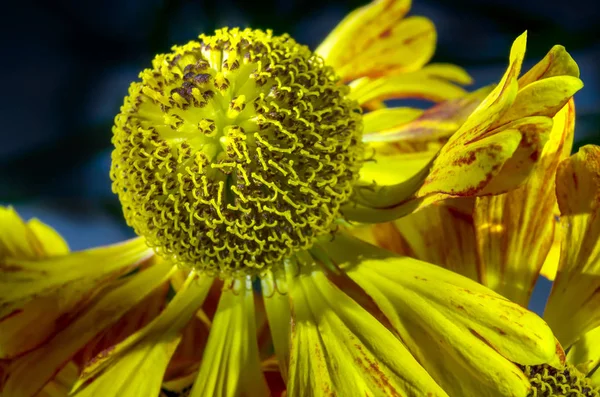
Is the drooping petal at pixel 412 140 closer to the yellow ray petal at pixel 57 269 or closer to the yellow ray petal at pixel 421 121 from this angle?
the yellow ray petal at pixel 421 121

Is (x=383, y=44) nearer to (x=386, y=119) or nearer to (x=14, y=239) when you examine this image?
(x=386, y=119)

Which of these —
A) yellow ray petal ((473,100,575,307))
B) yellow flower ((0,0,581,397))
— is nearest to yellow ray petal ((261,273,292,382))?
yellow flower ((0,0,581,397))

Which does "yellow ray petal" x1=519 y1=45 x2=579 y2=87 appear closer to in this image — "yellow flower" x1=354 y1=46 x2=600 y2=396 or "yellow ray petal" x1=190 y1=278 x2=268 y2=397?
"yellow flower" x1=354 y1=46 x2=600 y2=396

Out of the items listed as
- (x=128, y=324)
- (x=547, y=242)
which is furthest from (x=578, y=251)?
(x=128, y=324)

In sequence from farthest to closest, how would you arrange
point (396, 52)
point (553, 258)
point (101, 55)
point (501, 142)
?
point (101, 55), point (396, 52), point (553, 258), point (501, 142)

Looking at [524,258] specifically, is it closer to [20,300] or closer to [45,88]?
[20,300]

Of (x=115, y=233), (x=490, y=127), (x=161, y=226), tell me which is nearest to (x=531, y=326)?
(x=490, y=127)
